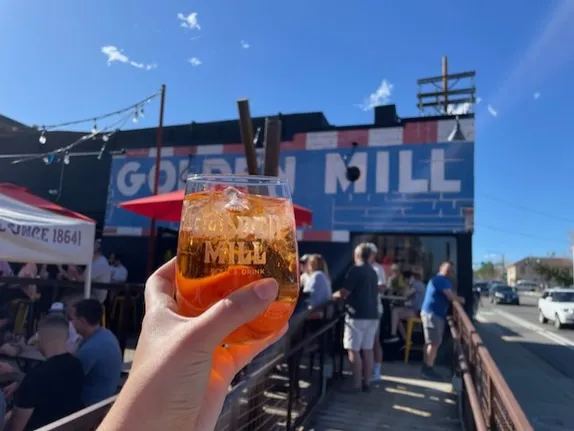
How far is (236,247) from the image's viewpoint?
0.93m

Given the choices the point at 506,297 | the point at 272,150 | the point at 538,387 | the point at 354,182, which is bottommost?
the point at 538,387

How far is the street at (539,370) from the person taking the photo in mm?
5441

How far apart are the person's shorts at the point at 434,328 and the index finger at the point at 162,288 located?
5.23 m

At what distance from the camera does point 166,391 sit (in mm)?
846

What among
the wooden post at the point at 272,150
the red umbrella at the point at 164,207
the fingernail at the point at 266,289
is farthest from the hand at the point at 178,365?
the red umbrella at the point at 164,207

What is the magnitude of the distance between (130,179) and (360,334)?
22.9 feet

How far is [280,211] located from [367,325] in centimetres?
446

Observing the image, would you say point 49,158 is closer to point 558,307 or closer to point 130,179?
point 130,179

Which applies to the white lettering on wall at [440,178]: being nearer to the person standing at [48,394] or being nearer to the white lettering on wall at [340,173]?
the white lettering on wall at [340,173]

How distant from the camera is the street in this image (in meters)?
5.44

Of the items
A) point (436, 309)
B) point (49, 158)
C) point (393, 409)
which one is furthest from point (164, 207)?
point (49, 158)

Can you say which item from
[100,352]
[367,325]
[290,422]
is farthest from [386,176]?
[100,352]

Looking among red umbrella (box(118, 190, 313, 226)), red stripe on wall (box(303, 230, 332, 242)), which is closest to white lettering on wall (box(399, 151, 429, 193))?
red stripe on wall (box(303, 230, 332, 242))

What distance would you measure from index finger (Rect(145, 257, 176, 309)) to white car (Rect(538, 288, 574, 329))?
58.3 feet
